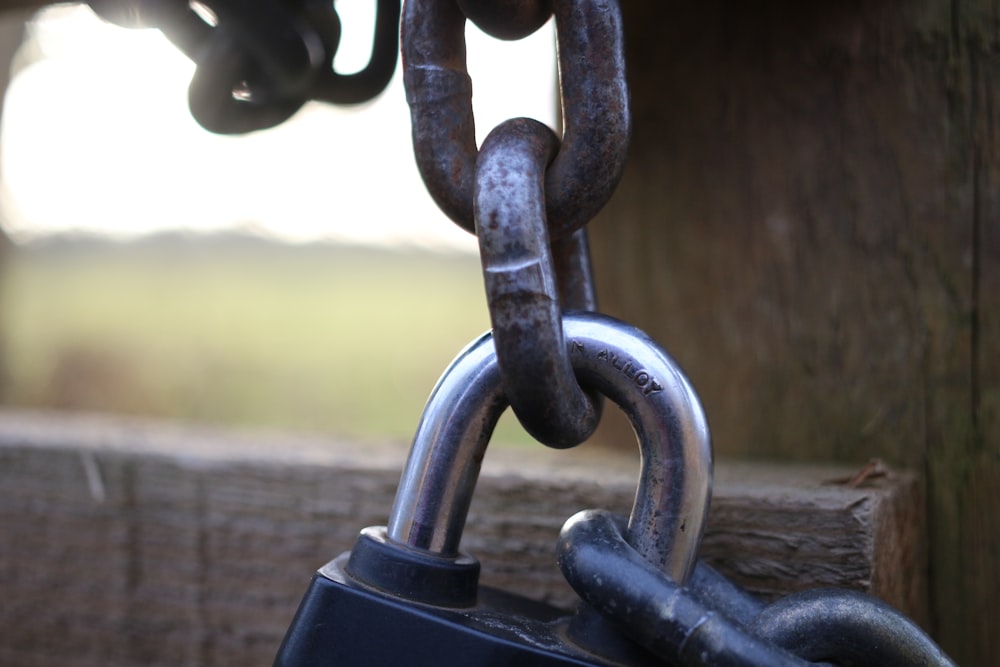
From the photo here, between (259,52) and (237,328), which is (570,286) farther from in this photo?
(237,328)

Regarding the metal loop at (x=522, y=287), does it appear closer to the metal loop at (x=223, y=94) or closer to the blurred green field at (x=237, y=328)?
the metal loop at (x=223, y=94)

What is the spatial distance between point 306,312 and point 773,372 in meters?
9.46

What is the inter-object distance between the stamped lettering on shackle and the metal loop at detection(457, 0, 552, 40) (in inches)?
7.3

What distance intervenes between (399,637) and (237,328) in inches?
352

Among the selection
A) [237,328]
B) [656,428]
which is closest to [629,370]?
[656,428]

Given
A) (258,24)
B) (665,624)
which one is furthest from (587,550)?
(258,24)

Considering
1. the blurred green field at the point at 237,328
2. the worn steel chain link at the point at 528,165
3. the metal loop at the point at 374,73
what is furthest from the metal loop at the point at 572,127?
the blurred green field at the point at 237,328

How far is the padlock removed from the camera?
19.4 inches

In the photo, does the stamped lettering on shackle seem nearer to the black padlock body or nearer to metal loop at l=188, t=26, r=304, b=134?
the black padlock body

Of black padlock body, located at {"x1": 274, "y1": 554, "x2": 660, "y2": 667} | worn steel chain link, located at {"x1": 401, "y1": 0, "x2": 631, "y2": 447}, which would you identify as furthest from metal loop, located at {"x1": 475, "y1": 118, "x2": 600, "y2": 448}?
black padlock body, located at {"x1": 274, "y1": 554, "x2": 660, "y2": 667}

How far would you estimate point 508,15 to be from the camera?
50 cm

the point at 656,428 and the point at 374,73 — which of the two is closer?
the point at 656,428

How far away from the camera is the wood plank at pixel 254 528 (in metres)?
0.61

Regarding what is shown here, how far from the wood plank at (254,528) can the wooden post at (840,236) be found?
4 cm
